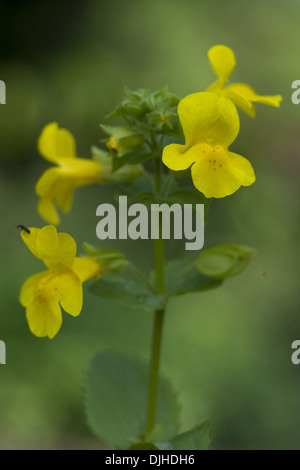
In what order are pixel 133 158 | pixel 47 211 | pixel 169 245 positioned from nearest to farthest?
pixel 133 158 < pixel 47 211 < pixel 169 245

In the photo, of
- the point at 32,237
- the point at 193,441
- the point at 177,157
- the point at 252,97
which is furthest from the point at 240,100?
the point at 193,441

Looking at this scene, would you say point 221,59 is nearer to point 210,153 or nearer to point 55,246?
point 210,153

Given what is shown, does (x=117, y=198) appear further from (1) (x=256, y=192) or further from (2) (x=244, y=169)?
(1) (x=256, y=192)

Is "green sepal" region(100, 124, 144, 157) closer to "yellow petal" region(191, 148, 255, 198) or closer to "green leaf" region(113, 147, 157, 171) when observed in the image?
"green leaf" region(113, 147, 157, 171)

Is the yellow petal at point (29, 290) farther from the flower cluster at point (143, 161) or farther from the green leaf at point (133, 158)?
the green leaf at point (133, 158)

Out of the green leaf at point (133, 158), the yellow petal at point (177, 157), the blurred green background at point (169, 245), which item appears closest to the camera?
the yellow petal at point (177, 157)

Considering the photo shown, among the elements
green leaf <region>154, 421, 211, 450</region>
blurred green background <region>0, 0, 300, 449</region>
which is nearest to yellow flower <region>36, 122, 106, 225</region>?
green leaf <region>154, 421, 211, 450</region>

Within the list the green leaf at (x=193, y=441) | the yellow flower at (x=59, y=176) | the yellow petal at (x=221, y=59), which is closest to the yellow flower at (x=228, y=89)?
the yellow petal at (x=221, y=59)
